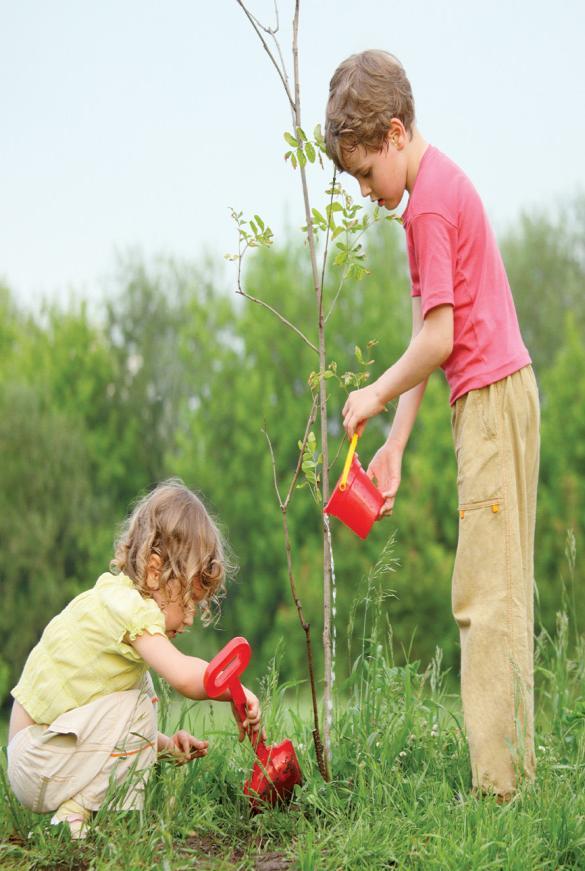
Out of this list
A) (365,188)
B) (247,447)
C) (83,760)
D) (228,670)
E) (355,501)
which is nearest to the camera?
(228,670)

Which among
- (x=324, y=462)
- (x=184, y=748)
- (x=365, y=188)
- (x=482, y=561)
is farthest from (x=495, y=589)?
(x=365, y=188)

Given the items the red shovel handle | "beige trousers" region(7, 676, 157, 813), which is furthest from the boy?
"beige trousers" region(7, 676, 157, 813)

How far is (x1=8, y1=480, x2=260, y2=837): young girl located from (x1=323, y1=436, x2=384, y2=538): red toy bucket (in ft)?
1.02

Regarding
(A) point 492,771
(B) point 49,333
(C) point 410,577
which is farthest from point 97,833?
(B) point 49,333

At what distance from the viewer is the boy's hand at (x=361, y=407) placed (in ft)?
7.77

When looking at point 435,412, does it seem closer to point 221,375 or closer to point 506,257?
point 221,375

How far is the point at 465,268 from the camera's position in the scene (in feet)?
8.12

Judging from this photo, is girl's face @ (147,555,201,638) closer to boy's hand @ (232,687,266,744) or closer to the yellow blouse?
the yellow blouse

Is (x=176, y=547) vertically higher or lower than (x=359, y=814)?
higher

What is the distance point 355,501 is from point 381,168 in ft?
2.60

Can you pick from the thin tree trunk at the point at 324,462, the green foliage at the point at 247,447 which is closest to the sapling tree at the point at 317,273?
the thin tree trunk at the point at 324,462

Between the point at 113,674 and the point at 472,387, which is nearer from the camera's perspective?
the point at 113,674

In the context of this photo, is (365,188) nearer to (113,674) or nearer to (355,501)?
(355,501)

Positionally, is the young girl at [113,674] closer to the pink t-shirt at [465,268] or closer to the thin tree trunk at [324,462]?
the thin tree trunk at [324,462]
